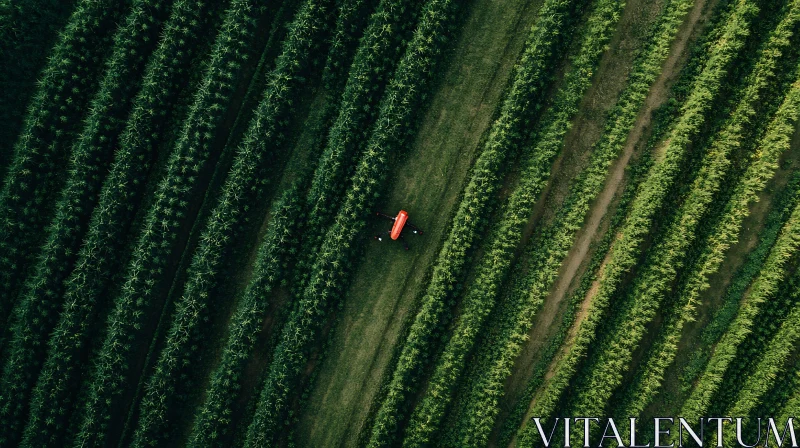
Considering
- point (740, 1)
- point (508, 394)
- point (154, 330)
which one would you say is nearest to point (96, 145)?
point (154, 330)

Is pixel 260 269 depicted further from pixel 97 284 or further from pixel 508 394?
pixel 508 394

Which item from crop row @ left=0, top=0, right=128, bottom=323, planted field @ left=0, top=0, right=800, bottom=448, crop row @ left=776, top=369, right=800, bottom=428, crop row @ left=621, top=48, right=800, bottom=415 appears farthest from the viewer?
crop row @ left=0, top=0, right=128, bottom=323

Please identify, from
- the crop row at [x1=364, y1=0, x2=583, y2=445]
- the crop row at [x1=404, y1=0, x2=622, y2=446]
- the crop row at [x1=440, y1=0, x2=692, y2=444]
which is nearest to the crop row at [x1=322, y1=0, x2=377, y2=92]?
the crop row at [x1=364, y1=0, x2=583, y2=445]

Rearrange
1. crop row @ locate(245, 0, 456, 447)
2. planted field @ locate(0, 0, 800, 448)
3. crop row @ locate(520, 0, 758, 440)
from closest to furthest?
crop row @ locate(520, 0, 758, 440)
planted field @ locate(0, 0, 800, 448)
crop row @ locate(245, 0, 456, 447)

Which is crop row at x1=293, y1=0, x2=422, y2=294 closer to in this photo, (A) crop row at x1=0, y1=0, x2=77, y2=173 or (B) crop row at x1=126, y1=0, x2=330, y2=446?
(B) crop row at x1=126, y1=0, x2=330, y2=446

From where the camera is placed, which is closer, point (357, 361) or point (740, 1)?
point (740, 1)

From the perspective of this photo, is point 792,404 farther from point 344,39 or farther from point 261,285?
point 344,39

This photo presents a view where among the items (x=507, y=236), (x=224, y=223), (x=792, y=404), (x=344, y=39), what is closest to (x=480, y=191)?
(x=507, y=236)
